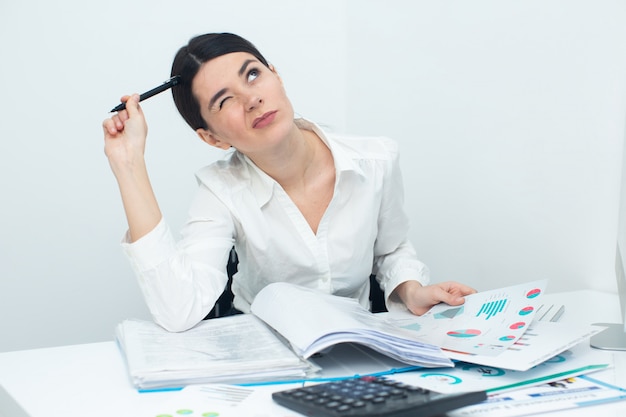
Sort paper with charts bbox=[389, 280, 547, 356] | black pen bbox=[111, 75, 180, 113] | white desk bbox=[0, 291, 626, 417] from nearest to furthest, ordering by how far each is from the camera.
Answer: white desk bbox=[0, 291, 626, 417] < paper with charts bbox=[389, 280, 547, 356] < black pen bbox=[111, 75, 180, 113]

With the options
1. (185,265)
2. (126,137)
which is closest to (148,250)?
(185,265)

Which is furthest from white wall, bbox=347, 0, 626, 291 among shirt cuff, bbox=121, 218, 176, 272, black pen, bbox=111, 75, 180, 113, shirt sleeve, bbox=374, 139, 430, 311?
shirt cuff, bbox=121, 218, 176, 272

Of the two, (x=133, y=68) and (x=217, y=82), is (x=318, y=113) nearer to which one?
(x=133, y=68)

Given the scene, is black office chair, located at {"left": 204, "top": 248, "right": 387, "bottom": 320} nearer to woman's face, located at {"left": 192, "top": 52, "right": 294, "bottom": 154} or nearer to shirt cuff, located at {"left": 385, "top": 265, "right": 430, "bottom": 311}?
shirt cuff, located at {"left": 385, "top": 265, "right": 430, "bottom": 311}

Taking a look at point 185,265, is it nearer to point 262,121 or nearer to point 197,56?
point 262,121

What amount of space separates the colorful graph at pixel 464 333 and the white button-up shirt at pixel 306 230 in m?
0.35

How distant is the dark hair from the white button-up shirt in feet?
0.45

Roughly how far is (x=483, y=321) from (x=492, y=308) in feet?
0.15

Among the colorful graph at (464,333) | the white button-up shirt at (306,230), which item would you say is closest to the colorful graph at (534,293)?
the colorful graph at (464,333)

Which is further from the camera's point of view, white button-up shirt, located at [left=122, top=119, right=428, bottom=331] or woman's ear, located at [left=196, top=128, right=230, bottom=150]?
woman's ear, located at [left=196, top=128, right=230, bottom=150]

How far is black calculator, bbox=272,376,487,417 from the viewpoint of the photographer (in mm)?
691

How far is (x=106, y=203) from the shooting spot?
6.95 ft

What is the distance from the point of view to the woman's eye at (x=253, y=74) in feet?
4.62

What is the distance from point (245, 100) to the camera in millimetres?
1388
